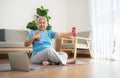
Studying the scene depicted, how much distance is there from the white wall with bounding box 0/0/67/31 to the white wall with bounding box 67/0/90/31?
0.73ft

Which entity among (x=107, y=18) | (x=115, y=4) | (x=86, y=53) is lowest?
(x=86, y=53)

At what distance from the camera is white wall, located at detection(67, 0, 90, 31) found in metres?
4.67

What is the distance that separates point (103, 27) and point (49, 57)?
201cm

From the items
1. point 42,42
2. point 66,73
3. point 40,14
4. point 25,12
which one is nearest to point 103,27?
point 40,14

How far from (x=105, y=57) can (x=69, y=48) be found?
76 centimetres

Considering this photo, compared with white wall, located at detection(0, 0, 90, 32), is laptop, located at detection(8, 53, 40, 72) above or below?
below

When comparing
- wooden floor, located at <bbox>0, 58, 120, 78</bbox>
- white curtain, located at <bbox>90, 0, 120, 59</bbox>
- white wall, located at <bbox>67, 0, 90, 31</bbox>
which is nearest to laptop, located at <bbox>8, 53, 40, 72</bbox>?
wooden floor, located at <bbox>0, 58, 120, 78</bbox>

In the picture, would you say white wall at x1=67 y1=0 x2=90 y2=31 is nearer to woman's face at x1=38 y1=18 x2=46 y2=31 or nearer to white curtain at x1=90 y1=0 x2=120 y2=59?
white curtain at x1=90 y1=0 x2=120 y2=59

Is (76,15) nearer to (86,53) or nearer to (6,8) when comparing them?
(86,53)

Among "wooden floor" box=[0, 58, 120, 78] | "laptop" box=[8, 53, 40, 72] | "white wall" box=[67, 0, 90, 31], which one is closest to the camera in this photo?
"wooden floor" box=[0, 58, 120, 78]

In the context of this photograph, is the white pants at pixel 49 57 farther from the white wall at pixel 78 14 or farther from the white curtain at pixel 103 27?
the white wall at pixel 78 14

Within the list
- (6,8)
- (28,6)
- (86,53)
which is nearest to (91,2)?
(86,53)

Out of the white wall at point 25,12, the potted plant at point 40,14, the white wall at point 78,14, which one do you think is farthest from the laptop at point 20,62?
the white wall at point 78,14

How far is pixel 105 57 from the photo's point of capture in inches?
149
